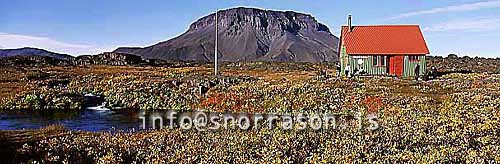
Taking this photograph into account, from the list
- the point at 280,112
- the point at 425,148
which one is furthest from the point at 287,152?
the point at 280,112

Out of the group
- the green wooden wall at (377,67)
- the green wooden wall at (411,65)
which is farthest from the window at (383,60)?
the green wooden wall at (411,65)

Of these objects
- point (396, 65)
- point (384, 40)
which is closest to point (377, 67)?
point (396, 65)

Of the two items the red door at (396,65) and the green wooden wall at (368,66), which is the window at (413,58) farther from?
the green wooden wall at (368,66)

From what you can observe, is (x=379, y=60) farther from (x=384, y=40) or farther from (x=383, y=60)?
(x=384, y=40)

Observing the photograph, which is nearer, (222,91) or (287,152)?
(287,152)

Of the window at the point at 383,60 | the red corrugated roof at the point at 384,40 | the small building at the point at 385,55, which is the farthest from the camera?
the window at the point at 383,60

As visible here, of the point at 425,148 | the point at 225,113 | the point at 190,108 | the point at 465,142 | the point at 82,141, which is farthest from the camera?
the point at 190,108

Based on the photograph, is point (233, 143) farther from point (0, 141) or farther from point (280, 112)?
point (280, 112)
